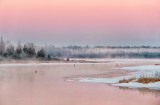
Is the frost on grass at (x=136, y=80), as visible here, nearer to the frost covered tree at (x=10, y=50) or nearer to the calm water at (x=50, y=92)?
the calm water at (x=50, y=92)

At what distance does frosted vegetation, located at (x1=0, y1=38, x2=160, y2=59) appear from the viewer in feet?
11.1

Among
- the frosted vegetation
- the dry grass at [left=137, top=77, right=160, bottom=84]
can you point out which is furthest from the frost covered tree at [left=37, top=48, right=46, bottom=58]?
the dry grass at [left=137, top=77, right=160, bottom=84]

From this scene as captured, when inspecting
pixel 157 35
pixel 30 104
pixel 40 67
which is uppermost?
pixel 157 35

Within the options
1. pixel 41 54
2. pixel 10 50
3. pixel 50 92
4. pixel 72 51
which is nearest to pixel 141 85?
pixel 50 92

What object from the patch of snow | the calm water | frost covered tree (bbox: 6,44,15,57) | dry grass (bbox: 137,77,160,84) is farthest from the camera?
dry grass (bbox: 137,77,160,84)

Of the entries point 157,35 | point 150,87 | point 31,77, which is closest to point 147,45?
point 157,35

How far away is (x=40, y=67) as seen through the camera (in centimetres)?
368

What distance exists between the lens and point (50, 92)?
4.48m

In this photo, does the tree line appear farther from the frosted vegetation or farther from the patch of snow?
the patch of snow

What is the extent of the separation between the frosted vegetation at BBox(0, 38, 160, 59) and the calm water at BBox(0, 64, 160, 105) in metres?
0.17

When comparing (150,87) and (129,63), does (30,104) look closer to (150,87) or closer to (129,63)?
(129,63)

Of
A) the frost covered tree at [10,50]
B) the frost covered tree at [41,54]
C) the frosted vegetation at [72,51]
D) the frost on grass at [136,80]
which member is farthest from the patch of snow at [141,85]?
the frost covered tree at [10,50]

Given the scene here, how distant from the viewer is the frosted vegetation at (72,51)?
339 cm

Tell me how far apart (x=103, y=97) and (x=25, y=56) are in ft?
3.73
